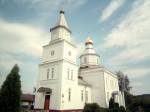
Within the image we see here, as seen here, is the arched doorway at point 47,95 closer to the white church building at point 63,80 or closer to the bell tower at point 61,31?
the white church building at point 63,80

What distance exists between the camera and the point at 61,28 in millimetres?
30406

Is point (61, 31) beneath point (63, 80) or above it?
above

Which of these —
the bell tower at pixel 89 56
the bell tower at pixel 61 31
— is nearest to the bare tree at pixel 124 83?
the bell tower at pixel 89 56

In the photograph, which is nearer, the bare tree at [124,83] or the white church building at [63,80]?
the white church building at [63,80]

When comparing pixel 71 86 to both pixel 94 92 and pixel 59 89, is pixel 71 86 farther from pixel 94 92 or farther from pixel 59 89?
pixel 94 92

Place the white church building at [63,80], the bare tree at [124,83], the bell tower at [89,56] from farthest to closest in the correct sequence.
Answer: the bare tree at [124,83], the bell tower at [89,56], the white church building at [63,80]

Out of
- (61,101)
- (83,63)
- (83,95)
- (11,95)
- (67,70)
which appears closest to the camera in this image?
(11,95)

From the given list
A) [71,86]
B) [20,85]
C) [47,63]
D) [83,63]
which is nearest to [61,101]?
[71,86]

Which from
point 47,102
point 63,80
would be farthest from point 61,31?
point 47,102

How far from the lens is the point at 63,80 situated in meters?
26.8

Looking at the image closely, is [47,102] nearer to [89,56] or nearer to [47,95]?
[47,95]

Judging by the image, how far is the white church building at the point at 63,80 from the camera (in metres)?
26.5

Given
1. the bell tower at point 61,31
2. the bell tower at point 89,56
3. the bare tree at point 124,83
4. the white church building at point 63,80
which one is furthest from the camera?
the bare tree at point 124,83

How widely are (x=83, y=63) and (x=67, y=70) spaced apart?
1542cm
